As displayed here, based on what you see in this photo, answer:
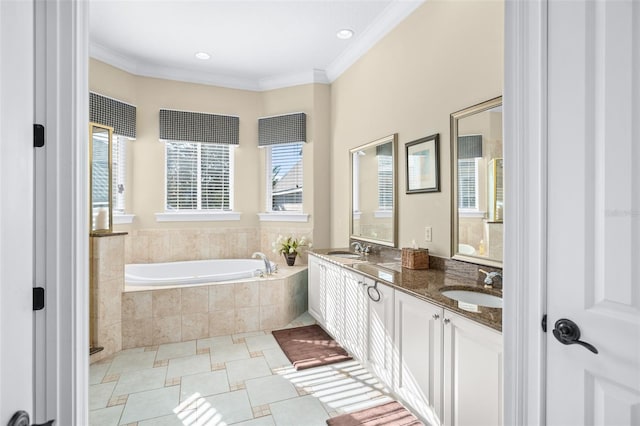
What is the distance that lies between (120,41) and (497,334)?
167 inches

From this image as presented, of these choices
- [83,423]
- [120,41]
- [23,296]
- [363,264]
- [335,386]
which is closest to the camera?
[23,296]

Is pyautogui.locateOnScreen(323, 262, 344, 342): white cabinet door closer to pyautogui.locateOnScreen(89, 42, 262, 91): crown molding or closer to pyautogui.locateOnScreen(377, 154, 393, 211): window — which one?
pyautogui.locateOnScreen(377, 154, 393, 211): window

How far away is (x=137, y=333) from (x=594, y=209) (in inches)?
136

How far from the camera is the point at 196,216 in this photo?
173 inches

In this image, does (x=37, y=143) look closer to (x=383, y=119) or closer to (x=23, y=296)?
(x=23, y=296)

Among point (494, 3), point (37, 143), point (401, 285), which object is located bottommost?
point (401, 285)

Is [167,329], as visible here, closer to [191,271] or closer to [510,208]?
[191,271]

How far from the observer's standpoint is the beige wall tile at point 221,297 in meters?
3.30

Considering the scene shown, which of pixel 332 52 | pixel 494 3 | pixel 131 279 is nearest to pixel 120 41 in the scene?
pixel 332 52

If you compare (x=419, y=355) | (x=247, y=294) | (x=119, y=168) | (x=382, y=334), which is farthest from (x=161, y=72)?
(x=419, y=355)

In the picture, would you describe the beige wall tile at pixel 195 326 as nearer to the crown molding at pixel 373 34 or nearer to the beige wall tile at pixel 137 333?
the beige wall tile at pixel 137 333

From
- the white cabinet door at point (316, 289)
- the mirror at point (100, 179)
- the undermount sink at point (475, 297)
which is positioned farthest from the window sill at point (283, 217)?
the undermount sink at point (475, 297)

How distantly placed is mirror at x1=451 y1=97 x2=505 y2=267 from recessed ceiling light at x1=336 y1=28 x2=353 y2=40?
5.29 feet

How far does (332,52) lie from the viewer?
12.3ft
